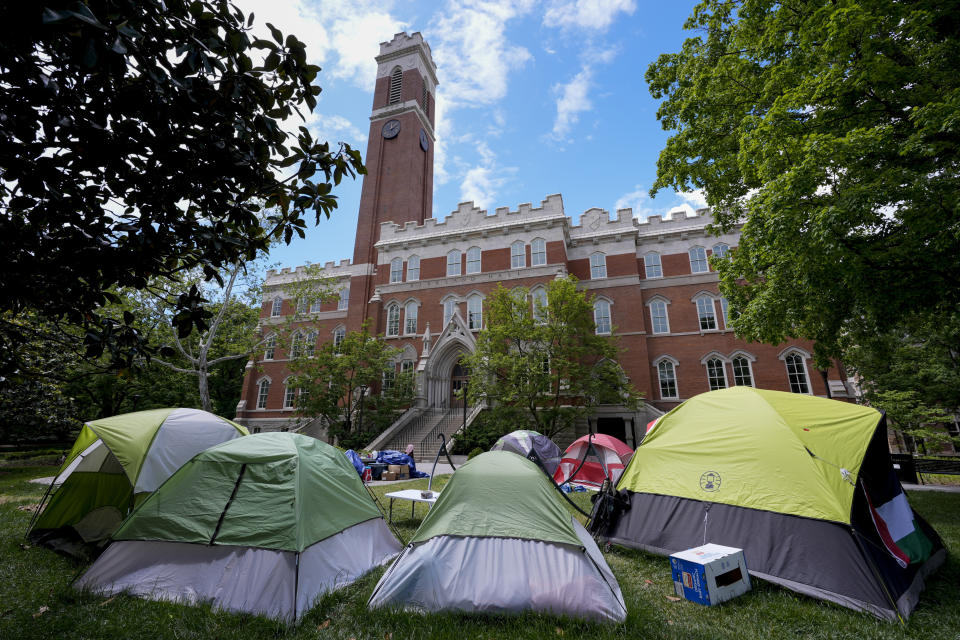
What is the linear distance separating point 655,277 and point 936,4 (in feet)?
61.0

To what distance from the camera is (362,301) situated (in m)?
29.3

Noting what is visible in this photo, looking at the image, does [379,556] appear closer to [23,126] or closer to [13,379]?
[13,379]

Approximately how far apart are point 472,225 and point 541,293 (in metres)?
6.90

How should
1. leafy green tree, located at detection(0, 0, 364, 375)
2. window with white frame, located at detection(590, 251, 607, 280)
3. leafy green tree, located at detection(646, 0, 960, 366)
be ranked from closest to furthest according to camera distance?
1. leafy green tree, located at detection(0, 0, 364, 375)
2. leafy green tree, located at detection(646, 0, 960, 366)
3. window with white frame, located at detection(590, 251, 607, 280)

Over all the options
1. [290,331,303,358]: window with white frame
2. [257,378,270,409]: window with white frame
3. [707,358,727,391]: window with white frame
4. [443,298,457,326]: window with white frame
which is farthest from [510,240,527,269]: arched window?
[257,378,270,409]: window with white frame

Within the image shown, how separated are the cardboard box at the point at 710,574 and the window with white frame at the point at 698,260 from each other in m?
22.6

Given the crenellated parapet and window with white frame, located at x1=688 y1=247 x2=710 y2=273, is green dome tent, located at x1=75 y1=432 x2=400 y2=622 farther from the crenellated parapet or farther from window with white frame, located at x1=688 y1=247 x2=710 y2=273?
window with white frame, located at x1=688 y1=247 x2=710 y2=273

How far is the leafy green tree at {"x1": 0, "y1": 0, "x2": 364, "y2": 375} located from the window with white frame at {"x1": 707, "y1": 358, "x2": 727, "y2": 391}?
77.9 feet

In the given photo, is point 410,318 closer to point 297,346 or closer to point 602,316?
point 297,346

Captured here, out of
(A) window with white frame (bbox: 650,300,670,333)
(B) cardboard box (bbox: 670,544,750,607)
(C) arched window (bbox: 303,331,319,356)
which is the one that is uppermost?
(A) window with white frame (bbox: 650,300,670,333)

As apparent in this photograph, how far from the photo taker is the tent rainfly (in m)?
13.2

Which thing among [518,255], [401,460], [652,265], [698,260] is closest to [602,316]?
[652,265]

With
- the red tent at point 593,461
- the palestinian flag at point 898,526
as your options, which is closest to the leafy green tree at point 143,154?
the palestinian flag at point 898,526

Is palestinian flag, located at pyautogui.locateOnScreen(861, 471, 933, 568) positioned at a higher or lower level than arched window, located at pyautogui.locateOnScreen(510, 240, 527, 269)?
lower
